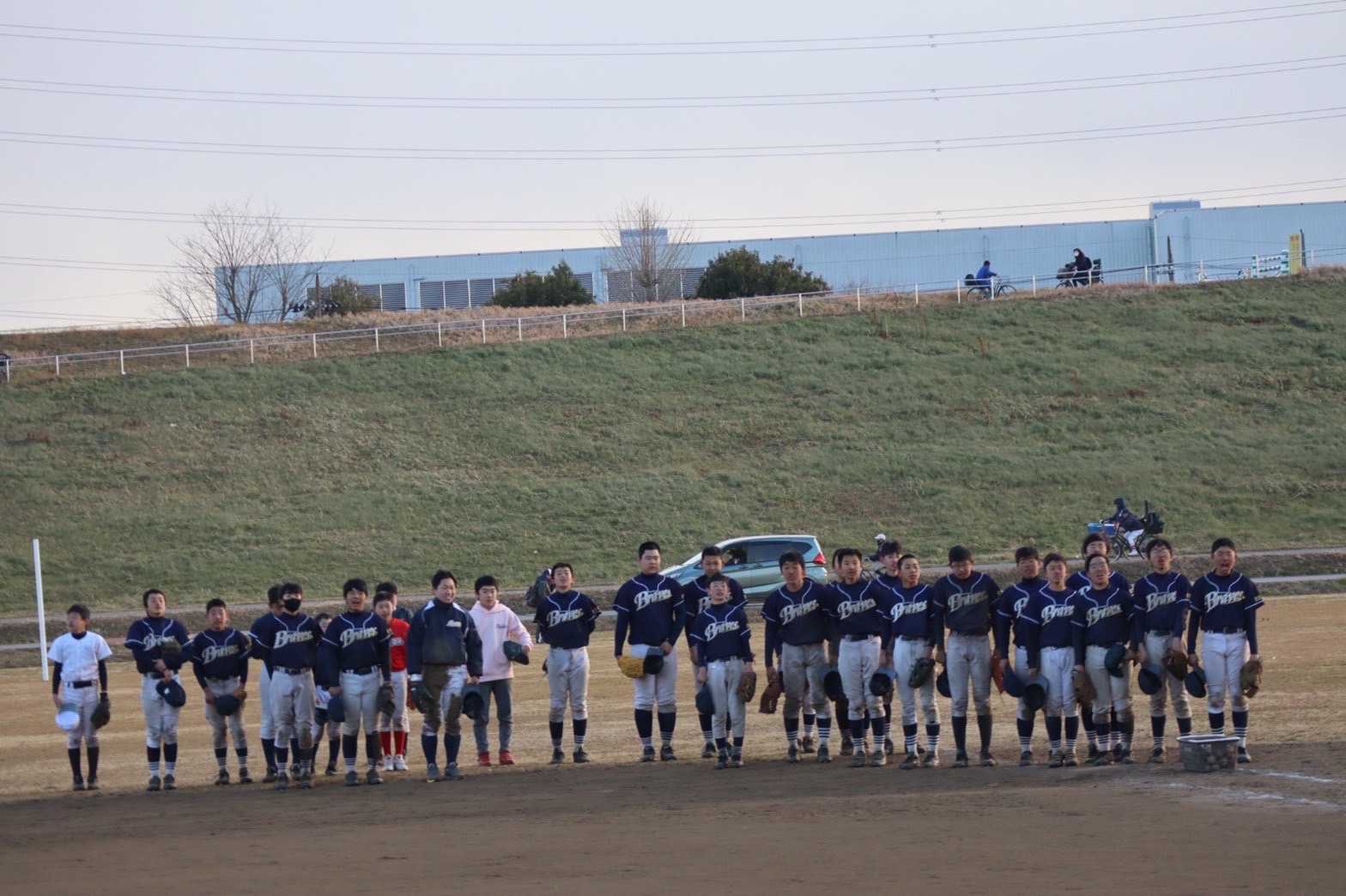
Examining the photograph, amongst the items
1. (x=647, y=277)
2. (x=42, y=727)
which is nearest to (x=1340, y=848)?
(x=42, y=727)

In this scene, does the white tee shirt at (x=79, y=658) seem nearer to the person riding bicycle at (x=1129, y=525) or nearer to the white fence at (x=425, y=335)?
the person riding bicycle at (x=1129, y=525)

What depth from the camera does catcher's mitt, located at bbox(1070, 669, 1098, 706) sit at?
39.9ft

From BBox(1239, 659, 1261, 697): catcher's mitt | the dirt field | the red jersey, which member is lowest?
the dirt field

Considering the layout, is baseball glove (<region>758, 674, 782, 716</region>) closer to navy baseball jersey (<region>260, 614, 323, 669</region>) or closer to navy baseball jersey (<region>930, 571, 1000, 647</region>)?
navy baseball jersey (<region>930, 571, 1000, 647</region>)

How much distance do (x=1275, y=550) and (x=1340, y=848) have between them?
25.2 metres

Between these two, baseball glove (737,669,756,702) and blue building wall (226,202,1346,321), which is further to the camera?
blue building wall (226,202,1346,321)

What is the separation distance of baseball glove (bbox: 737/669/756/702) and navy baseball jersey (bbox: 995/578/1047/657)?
2.30 metres

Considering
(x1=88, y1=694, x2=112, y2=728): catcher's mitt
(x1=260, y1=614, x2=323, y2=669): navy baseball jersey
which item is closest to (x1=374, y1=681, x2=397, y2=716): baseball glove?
(x1=260, y1=614, x2=323, y2=669): navy baseball jersey

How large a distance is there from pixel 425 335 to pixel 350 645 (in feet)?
134

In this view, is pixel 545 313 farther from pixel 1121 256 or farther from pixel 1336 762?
pixel 1336 762

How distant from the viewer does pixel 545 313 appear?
5709cm

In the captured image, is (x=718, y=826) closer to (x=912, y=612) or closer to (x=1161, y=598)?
(x=912, y=612)

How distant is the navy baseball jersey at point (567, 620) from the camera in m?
14.1

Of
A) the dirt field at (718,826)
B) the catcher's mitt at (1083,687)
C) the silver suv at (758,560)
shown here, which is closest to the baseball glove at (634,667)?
the dirt field at (718,826)
